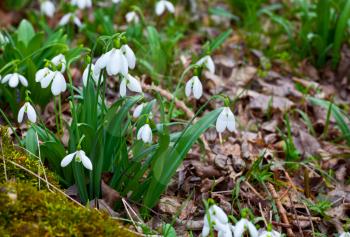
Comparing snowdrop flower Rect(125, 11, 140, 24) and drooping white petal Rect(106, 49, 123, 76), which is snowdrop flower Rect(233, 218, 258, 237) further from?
snowdrop flower Rect(125, 11, 140, 24)

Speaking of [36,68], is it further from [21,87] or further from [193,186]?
[193,186]

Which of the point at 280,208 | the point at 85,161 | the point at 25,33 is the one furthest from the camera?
the point at 25,33

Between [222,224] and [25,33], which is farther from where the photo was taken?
[25,33]

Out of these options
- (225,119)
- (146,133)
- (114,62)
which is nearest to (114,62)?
(114,62)

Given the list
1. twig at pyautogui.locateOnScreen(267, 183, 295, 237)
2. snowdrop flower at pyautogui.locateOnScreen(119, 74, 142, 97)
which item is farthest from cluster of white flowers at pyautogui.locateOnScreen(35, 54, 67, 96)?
twig at pyautogui.locateOnScreen(267, 183, 295, 237)

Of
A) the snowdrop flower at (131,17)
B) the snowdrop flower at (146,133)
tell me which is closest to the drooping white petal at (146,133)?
the snowdrop flower at (146,133)

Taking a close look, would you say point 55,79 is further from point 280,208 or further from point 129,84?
point 280,208

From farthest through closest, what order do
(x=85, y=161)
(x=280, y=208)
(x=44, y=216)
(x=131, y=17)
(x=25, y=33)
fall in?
(x=131, y=17) → (x=25, y=33) → (x=280, y=208) → (x=85, y=161) → (x=44, y=216)

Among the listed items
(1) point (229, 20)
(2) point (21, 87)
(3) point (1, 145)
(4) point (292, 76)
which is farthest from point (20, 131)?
(1) point (229, 20)

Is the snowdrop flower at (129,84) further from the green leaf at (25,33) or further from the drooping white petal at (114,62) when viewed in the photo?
the green leaf at (25,33)

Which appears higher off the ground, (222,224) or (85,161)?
(85,161)
